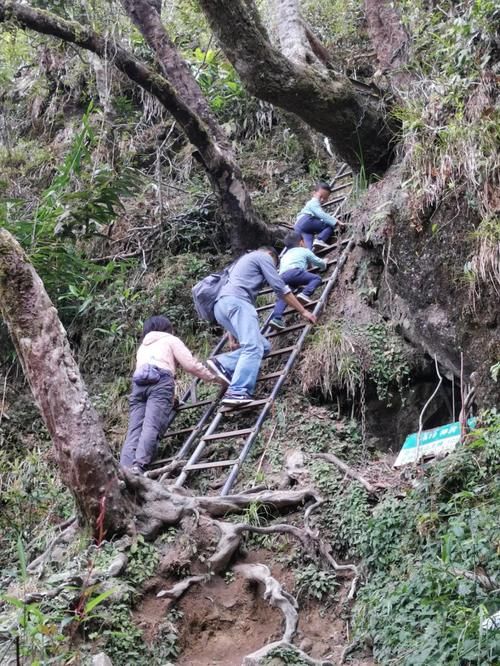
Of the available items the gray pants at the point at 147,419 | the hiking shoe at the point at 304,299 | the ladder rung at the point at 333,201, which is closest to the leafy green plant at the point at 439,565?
the gray pants at the point at 147,419

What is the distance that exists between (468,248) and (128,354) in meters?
3.66

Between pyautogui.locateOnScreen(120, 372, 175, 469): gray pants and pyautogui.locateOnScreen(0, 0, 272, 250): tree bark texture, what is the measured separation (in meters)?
2.24

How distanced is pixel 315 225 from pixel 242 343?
1.93 meters

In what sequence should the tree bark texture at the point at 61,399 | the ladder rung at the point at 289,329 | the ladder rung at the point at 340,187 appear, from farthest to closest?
the ladder rung at the point at 340,187 → the ladder rung at the point at 289,329 → the tree bark texture at the point at 61,399

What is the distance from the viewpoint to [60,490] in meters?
5.65

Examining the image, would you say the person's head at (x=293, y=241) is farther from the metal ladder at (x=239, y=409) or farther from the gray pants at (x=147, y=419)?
the gray pants at (x=147, y=419)

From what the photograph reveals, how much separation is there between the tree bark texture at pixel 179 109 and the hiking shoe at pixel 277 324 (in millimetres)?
1236

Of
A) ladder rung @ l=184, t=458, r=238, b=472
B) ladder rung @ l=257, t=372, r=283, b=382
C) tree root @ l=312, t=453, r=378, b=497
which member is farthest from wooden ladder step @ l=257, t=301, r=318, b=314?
ladder rung @ l=184, t=458, r=238, b=472

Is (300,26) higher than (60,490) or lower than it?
higher

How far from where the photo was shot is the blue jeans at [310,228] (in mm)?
7309

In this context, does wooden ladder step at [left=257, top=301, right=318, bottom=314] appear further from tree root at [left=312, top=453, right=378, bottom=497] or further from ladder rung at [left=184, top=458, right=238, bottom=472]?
ladder rung at [left=184, top=458, right=238, bottom=472]

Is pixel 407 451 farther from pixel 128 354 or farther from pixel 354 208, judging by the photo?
pixel 128 354

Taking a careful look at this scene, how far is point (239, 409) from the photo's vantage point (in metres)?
5.86

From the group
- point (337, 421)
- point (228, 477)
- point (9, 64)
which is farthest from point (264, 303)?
point (9, 64)
